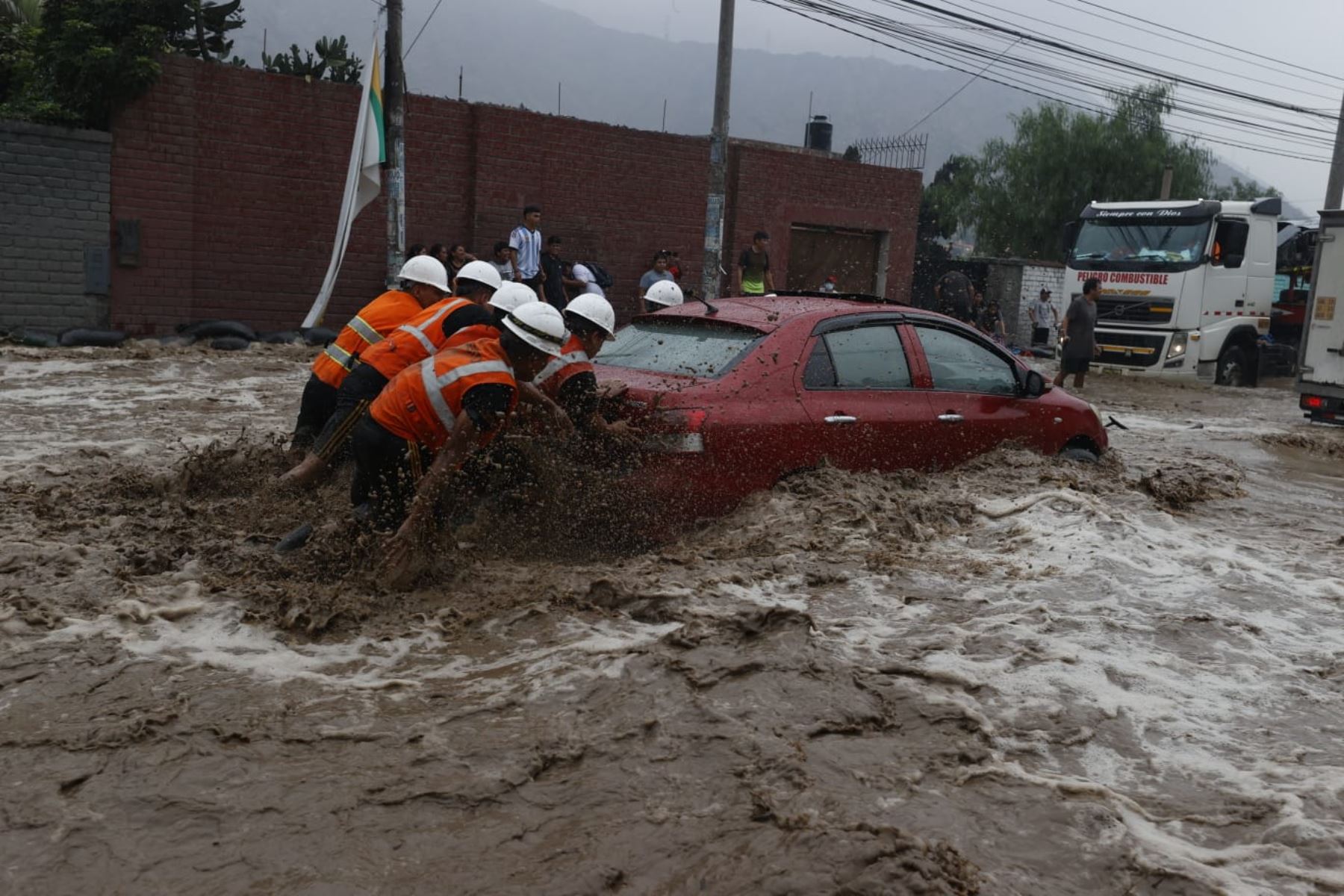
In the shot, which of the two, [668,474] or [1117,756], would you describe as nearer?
[1117,756]

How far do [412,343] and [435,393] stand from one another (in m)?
1.15

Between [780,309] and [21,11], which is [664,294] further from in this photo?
[21,11]

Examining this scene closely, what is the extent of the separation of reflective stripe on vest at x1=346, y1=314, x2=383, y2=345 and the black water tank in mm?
25144

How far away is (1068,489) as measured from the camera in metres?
6.96

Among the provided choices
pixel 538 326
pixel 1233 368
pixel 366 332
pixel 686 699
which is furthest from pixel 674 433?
pixel 1233 368

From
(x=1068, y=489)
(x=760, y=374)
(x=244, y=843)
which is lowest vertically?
(x=244, y=843)

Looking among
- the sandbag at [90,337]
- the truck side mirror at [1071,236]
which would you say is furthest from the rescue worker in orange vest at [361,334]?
the truck side mirror at [1071,236]

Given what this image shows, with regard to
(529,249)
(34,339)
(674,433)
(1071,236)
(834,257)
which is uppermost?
(1071,236)

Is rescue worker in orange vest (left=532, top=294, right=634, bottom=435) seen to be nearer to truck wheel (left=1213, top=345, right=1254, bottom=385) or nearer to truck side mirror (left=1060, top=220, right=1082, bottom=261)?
truck side mirror (left=1060, top=220, right=1082, bottom=261)

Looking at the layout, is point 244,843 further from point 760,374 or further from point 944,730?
point 760,374

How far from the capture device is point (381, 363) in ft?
20.4

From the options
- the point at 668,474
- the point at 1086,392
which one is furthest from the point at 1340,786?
the point at 1086,392

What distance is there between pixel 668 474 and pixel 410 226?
1227 cm

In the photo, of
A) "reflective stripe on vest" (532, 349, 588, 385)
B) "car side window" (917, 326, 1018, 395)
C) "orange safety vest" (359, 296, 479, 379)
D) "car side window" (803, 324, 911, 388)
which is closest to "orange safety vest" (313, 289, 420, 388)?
"orange safety vest" (359, 296, 479, 379)
